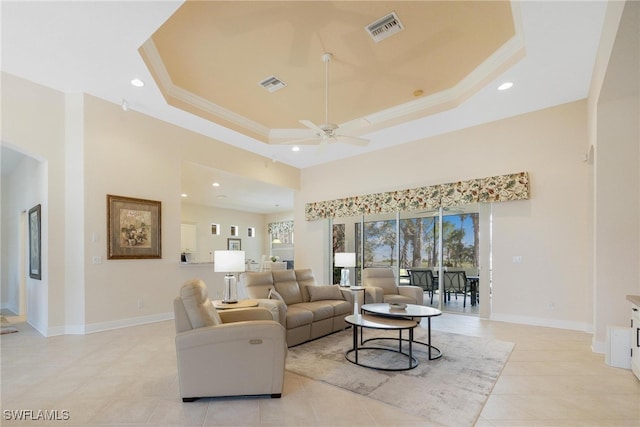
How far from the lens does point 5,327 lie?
4.98m

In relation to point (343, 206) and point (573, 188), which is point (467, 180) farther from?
point (343, 206)

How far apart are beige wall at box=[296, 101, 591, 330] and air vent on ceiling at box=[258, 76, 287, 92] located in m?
3.17

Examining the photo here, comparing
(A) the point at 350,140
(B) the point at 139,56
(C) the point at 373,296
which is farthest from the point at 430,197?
(B) the point at 139,56

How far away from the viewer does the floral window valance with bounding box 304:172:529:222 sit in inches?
210

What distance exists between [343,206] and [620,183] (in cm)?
483

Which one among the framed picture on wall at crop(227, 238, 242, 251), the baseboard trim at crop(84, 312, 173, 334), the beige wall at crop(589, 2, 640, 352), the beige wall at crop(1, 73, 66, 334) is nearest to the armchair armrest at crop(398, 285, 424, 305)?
the beige wall at crop(589, 2, 640, 352)

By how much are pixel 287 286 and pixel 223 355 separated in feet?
7.24

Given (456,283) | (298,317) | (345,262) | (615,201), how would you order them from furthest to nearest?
(456,283) < (345,262) < (298,317) < (615,201)

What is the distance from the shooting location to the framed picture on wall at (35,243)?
4820 mm

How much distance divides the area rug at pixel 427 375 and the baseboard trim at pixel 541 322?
139 cm

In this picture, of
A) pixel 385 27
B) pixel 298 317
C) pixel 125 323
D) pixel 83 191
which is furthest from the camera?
pixel 125 323

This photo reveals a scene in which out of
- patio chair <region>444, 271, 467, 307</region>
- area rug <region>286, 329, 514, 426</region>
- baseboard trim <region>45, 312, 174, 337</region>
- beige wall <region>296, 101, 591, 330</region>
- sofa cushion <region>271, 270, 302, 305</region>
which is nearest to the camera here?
area rug <region>286, 329, 514, 426</region>

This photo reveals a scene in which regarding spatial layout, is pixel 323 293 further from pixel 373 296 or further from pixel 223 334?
pixel 223 334

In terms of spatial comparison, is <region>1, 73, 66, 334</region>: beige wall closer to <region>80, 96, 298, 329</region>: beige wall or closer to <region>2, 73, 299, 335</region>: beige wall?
<region>2, 73, 299, 335</region>: beige wall
